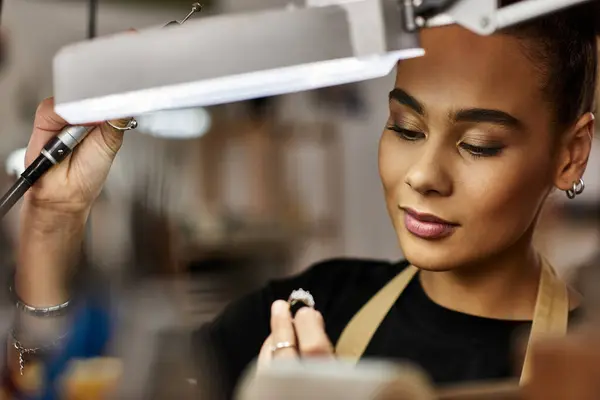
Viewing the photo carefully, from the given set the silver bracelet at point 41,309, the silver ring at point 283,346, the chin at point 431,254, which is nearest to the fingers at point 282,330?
the silver ring at point 283,346

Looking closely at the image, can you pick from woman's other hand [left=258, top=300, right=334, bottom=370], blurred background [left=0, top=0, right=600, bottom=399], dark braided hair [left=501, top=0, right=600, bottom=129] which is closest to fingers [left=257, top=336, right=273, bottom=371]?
woman's other hand [left=258, top=300, right=334, bottom=370]

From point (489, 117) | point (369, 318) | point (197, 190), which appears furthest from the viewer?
point (197, 190)

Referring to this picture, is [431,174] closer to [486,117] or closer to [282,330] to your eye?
[486,117]

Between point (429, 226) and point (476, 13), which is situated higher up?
point (476, 13)

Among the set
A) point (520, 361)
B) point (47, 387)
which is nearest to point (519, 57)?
point (520, 361)

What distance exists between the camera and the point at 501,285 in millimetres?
705

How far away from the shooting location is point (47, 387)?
83 centimetres

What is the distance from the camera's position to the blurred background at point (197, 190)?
0.85 m

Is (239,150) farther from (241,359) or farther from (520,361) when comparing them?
(520,361)

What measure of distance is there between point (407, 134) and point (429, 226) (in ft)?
0.28

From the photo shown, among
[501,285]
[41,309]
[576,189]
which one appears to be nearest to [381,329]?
[501,285]

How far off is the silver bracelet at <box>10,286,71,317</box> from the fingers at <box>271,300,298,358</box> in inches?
9.1

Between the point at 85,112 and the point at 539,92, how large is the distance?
1.24 ft

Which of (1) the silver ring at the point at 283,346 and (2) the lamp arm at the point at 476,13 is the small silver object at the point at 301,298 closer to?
(1) the silver ring at the point at 283,346
